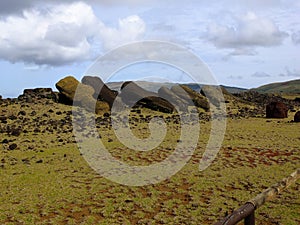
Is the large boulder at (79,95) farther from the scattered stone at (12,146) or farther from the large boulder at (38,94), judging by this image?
the scattered stone at (12,146)

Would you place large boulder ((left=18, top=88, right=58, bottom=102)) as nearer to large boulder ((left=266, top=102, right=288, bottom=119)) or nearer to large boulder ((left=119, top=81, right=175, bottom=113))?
large boulder ((left=119, top=81, right=175, bottom=113))

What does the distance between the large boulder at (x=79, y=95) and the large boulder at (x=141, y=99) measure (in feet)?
10.7

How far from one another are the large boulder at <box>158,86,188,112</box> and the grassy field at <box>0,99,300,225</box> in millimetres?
14868

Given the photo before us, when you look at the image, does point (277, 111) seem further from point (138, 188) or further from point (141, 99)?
point (138, 188)

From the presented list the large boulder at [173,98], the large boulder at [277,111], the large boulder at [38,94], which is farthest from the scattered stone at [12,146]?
the large boulder at [277,111]

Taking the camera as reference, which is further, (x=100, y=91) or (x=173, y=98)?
(x=173, y=98)

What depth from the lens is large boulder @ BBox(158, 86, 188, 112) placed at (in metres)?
37.7

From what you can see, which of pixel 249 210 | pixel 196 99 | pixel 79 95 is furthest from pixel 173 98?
pixel 249 210

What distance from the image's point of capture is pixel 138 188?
40.6ft

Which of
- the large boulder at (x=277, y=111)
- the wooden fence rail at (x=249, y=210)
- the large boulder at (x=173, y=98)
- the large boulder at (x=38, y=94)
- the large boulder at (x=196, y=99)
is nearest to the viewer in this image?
the wooden fence rail at (x=249, y=210)

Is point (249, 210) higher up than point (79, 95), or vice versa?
point (79, 95)

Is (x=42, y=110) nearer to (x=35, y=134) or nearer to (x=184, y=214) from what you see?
(x=35, y=134)

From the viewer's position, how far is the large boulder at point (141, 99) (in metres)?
36.2

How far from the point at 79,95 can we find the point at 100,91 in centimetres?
243
